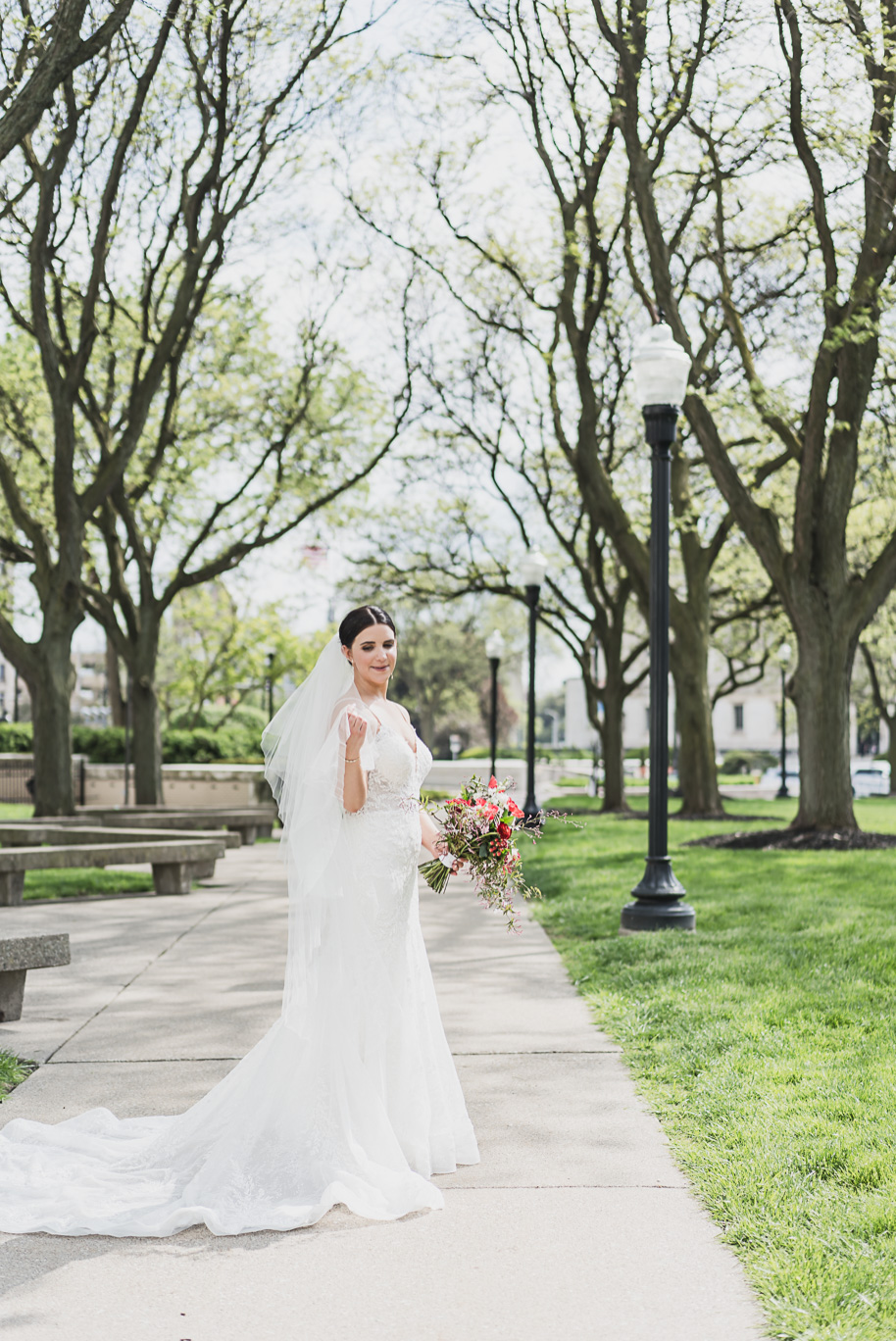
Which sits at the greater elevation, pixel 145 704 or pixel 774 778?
pixel 145 704

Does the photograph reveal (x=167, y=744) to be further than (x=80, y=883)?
Yes

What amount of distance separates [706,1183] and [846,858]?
9.39 metres

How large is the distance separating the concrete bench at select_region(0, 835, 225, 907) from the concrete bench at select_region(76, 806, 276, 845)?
3.09 m

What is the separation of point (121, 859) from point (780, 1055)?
832 centimetres

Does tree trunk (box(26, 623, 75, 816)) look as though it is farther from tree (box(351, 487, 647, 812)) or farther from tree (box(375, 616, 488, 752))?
tree (box(375, 616, 488, 752))

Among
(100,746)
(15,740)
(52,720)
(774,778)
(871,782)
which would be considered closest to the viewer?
(52,720)

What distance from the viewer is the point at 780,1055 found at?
600 cm

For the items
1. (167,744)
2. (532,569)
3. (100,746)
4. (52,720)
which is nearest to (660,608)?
(52,720)

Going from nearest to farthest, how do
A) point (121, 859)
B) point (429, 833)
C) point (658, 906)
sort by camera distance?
1. point (429, 833)
2. point (658, 906)
3. point (121, 859)

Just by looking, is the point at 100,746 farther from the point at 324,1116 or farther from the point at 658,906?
the point at 324,1116

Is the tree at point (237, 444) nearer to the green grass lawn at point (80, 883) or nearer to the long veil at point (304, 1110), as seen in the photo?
the green grass lawn at point (80, 883)

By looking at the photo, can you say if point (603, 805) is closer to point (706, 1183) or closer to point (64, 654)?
point (64, 654)

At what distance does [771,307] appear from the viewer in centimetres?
1819

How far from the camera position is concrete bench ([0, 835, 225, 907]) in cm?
1185
